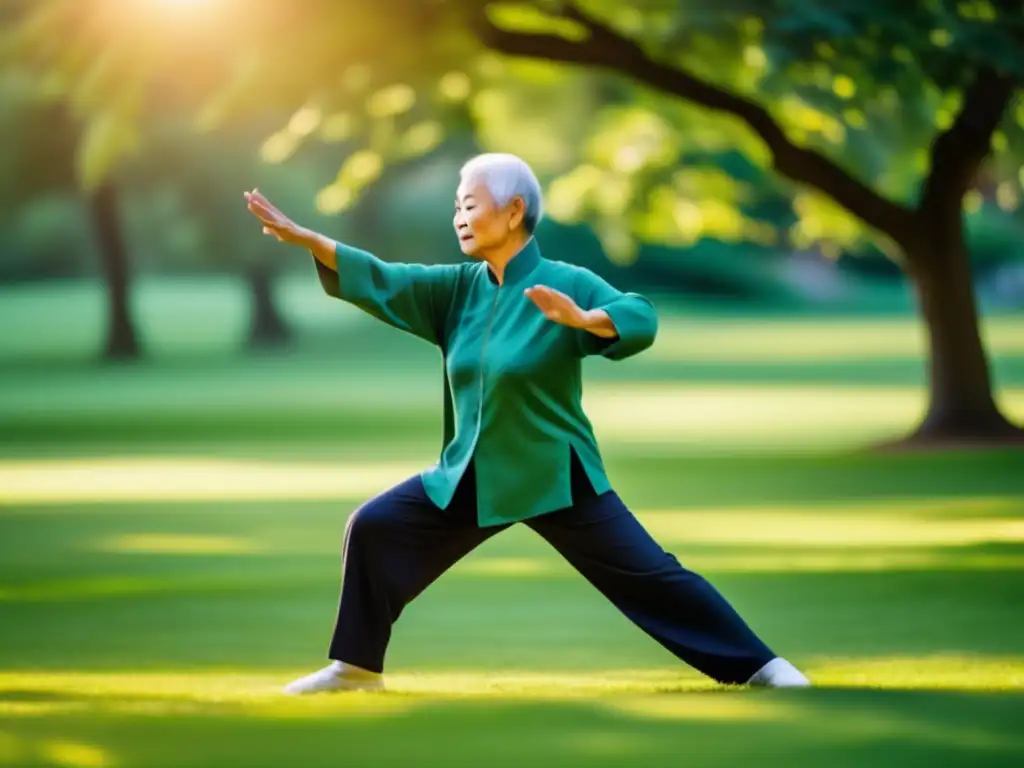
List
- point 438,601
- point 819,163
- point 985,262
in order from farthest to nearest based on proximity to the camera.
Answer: point 985,262, point 819,163, point 438,601

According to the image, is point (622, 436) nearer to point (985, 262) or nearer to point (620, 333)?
point (620, 333)

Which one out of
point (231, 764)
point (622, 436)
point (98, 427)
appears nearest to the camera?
point (231, 764)

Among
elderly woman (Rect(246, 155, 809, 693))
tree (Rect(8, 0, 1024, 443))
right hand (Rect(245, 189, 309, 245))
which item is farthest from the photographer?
tree (Rect(8, 0, 1024, 443))

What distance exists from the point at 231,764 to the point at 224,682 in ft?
8.38

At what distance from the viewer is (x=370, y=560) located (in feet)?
26.7

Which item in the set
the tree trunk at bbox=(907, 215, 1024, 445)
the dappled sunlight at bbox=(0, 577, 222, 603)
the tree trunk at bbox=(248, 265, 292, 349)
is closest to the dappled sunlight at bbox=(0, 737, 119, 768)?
the dappled sunlight at bbox=(0, 577, 222, 603)

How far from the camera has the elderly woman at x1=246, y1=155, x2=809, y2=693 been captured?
26.5 ft

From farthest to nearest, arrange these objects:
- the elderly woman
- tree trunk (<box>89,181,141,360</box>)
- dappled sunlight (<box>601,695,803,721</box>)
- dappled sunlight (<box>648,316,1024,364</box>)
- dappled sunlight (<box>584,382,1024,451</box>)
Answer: tree trunk (<box>89,181,141,360</box>), dappled sunlight (<box>648,316,1024,364</box>), dappled sunlight (<box>584,382,1024,451</box>), the elderly woman, dappled sunlight (<box>601,695,803,721</box>)

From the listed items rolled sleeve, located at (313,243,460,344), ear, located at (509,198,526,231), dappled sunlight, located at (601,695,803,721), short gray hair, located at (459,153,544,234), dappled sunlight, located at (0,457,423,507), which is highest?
dappled sunlight, located at (0,457,423,507)

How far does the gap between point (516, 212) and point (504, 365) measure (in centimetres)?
54

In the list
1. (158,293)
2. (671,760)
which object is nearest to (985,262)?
(158,293)

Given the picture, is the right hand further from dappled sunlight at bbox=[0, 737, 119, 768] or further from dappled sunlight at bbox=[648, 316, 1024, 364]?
dappled sunlight at bbox=[648, 316, 1024, 364]

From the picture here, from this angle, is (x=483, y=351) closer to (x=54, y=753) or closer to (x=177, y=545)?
(x=54, y=753)

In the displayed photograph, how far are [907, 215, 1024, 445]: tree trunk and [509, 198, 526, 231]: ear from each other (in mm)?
14572
